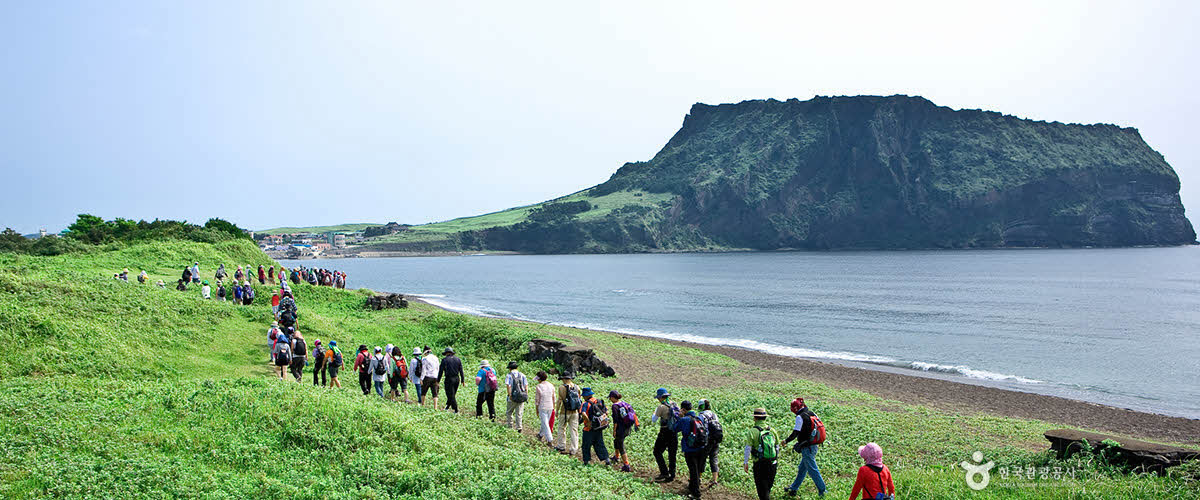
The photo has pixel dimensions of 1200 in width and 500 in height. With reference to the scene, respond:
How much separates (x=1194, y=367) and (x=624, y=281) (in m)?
81.2

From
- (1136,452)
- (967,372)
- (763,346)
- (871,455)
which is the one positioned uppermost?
(871,455)

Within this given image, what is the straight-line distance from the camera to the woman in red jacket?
8.52m

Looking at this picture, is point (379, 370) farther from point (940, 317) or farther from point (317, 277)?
point (940, 317)

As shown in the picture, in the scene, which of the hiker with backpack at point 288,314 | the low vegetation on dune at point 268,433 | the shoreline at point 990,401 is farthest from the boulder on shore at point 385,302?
the shoreline at point 990,401

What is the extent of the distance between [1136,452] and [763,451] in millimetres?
7433

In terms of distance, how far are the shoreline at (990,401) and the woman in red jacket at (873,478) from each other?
1837cm

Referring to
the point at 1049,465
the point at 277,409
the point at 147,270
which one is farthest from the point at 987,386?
the point at 147,270

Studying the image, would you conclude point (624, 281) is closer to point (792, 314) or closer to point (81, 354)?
point (792, 314)

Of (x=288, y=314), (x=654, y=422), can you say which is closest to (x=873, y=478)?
(x=654, y=422)

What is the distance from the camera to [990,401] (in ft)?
88.2

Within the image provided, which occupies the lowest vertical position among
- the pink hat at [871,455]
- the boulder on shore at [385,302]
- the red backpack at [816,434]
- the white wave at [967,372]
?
the white wave at [967,372]

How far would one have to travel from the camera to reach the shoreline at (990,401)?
22953 mm

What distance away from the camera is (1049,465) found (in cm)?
1257

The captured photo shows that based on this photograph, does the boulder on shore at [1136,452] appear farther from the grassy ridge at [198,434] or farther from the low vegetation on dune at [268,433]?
the grassy ridge at [198,434]
